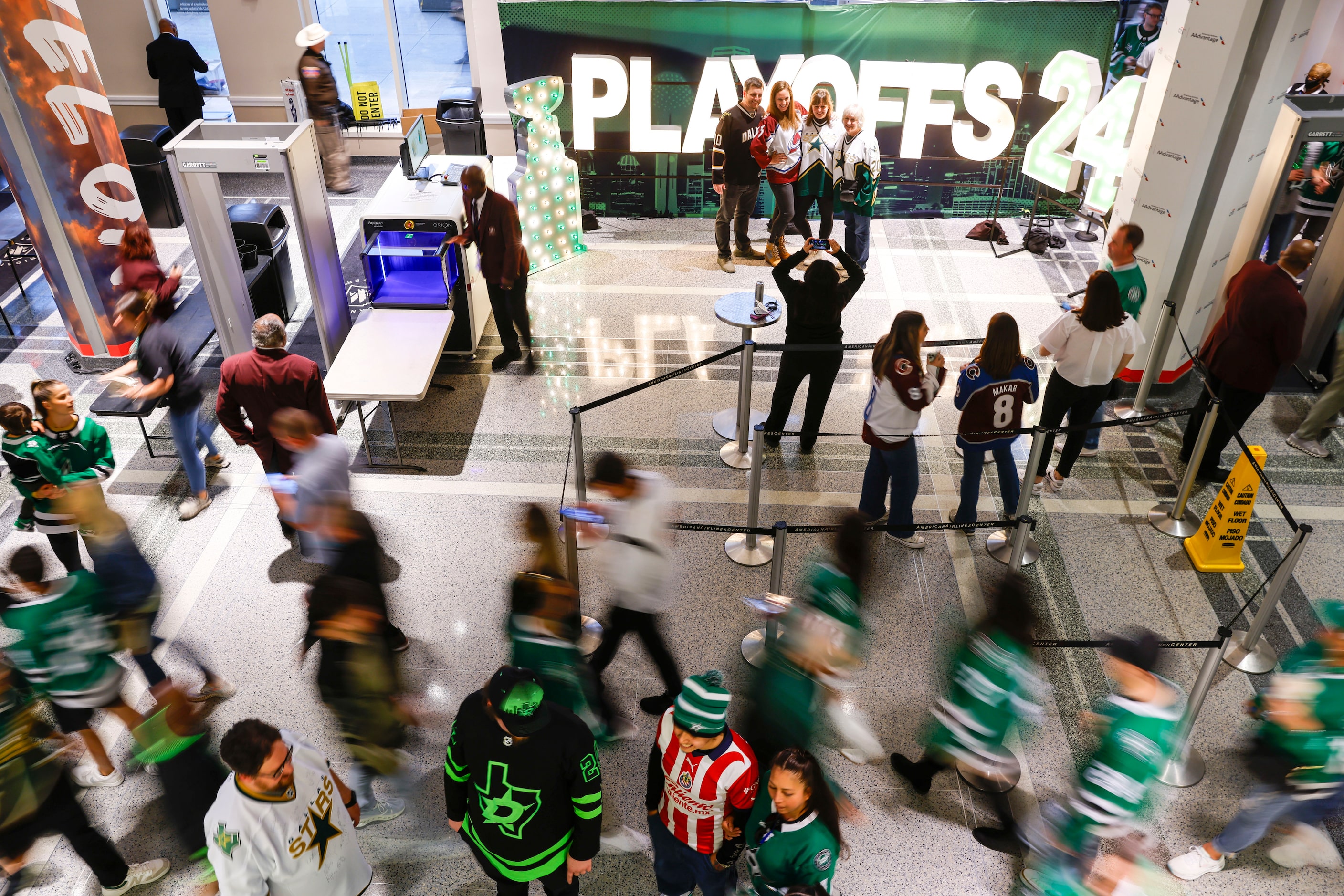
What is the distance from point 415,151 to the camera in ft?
25.7

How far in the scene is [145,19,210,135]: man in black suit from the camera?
10.6 metres

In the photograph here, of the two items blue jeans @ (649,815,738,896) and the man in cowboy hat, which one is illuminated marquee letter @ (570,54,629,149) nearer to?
the man in cowboy hat

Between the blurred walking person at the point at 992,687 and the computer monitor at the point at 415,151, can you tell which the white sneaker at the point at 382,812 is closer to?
the blurred walking person at the point at 992,687

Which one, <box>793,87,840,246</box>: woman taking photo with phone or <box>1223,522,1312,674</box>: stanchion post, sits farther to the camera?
<box>793,87,840,246</box>: woman taking photo with phone

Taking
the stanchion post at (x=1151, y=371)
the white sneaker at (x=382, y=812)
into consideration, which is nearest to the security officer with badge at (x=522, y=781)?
the white sneaker at (x=382, y=812)

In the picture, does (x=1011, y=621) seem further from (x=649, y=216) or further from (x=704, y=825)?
(x=649, y=216)

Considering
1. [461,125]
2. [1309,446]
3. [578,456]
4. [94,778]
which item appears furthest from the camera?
[461,125]

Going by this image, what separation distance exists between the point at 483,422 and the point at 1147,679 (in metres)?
4.94

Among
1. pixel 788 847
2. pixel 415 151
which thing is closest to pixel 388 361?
pixel 415 151

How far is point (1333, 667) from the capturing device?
364cm

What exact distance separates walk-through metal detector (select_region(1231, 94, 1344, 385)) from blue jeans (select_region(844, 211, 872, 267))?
2.88 metres

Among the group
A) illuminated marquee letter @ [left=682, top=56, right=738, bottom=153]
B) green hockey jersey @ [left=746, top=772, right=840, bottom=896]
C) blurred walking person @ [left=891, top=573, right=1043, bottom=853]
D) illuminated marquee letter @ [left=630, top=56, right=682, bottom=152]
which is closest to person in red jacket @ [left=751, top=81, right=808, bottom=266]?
illuminated marquee letter @ [left=682, top=56, right=738, bottom=153]

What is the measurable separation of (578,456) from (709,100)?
18.1 feet

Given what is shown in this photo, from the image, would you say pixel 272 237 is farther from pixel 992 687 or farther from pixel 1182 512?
pixel 1182 512
